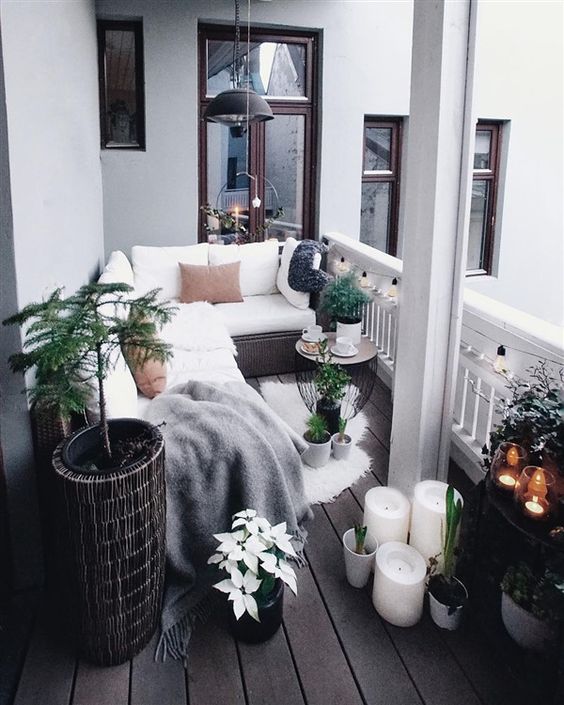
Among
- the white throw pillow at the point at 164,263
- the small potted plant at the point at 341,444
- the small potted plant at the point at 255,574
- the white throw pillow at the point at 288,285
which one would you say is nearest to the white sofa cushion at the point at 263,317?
the white throw pillow at the point at 288,285

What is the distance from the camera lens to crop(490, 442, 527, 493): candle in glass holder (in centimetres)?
192

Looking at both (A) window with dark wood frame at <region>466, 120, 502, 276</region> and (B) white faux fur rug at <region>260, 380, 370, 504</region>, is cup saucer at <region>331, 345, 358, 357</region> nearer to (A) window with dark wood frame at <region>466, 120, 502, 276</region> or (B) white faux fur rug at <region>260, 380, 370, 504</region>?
(B) white faux fur rug at <region>260, 380, 370, 504</region>

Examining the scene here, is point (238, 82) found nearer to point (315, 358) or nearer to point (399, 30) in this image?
point (399, 30)

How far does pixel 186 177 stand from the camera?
523 centimetres

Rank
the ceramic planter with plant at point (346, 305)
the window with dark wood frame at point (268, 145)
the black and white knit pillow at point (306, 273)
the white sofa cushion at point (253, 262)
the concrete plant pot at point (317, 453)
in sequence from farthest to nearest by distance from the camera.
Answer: the window with dark wood frame at point (268, 145)
the white sofa cushion at point (253, 262)
the black and white knit pillow at point (306, 273)
the ceramic planter with plant at point (346, 305)
the concrete plant pot at point (317, 453)

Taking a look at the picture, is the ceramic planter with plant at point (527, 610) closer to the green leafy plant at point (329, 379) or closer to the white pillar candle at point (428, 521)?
the white pillar candle at point (428, 521)

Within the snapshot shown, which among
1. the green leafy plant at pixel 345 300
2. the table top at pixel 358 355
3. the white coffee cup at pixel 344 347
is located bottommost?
the table top at pixel 358 355

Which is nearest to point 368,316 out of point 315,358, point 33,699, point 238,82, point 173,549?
point 315,358

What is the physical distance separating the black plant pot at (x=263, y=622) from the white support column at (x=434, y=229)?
867mm

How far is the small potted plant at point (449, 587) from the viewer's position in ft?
6.90

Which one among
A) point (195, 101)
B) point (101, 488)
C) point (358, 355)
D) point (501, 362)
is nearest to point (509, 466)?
point (501, 362)

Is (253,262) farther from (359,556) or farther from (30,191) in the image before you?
(359,556)

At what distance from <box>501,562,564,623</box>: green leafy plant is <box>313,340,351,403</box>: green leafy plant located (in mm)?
1419

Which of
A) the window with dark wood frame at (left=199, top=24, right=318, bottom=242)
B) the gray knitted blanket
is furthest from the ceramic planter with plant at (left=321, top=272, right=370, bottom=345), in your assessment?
the window with dark wood frame at (left=199, top=24, right=318, bottom=242)
